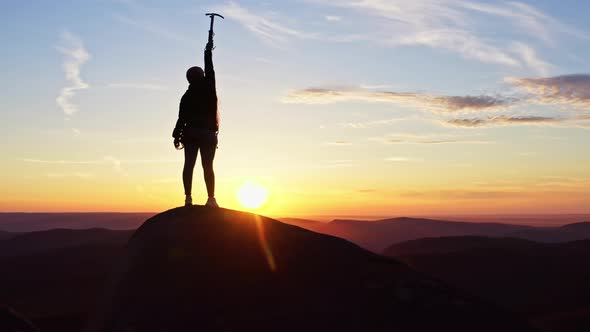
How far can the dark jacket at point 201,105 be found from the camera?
8773 mm

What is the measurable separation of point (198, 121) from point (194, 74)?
2.53 feet

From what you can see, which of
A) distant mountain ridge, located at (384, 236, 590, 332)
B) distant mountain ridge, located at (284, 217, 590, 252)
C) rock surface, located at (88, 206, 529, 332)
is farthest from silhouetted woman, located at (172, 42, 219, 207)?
distant mountain ridge, located at (284, 217, 590, 252)

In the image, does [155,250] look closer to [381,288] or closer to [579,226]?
[381,288]

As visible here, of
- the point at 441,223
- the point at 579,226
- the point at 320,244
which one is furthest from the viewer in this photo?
the point at 441,223

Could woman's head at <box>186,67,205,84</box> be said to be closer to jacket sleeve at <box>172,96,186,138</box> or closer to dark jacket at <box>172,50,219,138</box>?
dark jacket at <box>172,50,219,138</box>

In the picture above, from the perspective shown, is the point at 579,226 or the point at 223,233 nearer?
the point at 223,233

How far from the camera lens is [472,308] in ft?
22.4

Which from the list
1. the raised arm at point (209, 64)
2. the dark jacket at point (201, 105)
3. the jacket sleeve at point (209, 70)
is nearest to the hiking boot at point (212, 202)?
the dark jacket at point (201, 105)

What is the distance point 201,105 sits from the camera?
28.8ft

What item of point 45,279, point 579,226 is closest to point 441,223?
point 579,226

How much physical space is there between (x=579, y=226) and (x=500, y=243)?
66793 mm

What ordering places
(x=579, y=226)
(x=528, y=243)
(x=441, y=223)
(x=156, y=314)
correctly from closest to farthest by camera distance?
1. (x=156, y=314)
2. (x=528, y=243)
3. (x=579, y=226)
4. (x=441, y=223)

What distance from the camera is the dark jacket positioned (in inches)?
345

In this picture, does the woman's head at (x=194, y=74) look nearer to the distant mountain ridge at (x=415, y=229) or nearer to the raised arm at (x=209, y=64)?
the raised arm at (x=209, y=64)
